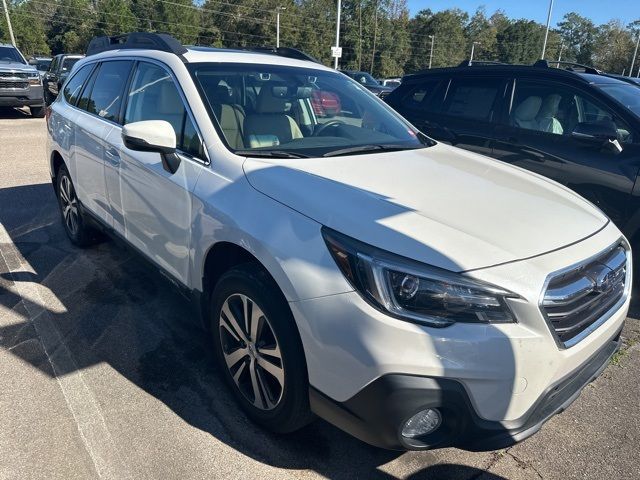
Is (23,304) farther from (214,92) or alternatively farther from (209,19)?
(209,19)

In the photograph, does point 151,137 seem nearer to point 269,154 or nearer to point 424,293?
point 269,154

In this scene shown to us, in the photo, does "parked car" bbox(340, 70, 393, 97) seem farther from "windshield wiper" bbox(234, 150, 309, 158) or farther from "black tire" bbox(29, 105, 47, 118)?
"windshield wiper" bbox(234, 150, 309, 158)

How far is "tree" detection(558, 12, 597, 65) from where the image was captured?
93.1 m

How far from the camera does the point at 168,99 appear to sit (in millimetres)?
3029

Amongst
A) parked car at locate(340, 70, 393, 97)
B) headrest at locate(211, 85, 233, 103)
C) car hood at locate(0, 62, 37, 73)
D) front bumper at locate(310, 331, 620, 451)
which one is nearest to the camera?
front bumper at locate(310, 331, 620, 451)

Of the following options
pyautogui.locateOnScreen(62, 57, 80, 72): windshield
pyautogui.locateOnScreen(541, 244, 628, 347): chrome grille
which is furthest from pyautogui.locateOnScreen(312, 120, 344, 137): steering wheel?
pyautogui.locateOnScreen(62, 57, 80, 72): windshield

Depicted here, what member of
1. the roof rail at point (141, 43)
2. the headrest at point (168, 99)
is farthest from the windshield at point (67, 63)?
the headrest at point (168, 99)

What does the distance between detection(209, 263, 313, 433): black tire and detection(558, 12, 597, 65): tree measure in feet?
344

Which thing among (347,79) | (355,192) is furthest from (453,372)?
(347,79)

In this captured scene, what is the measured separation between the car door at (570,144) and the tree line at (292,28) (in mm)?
59454

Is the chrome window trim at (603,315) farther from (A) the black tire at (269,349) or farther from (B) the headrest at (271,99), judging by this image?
(B) the headrest at (271,99)

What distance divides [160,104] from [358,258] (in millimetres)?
1940

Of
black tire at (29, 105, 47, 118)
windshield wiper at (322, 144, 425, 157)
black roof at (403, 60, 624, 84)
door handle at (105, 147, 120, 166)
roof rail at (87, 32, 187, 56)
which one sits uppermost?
roof rail at (87, 32, 187, 56)

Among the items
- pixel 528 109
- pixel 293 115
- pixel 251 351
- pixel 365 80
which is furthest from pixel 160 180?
pixel 365 80
